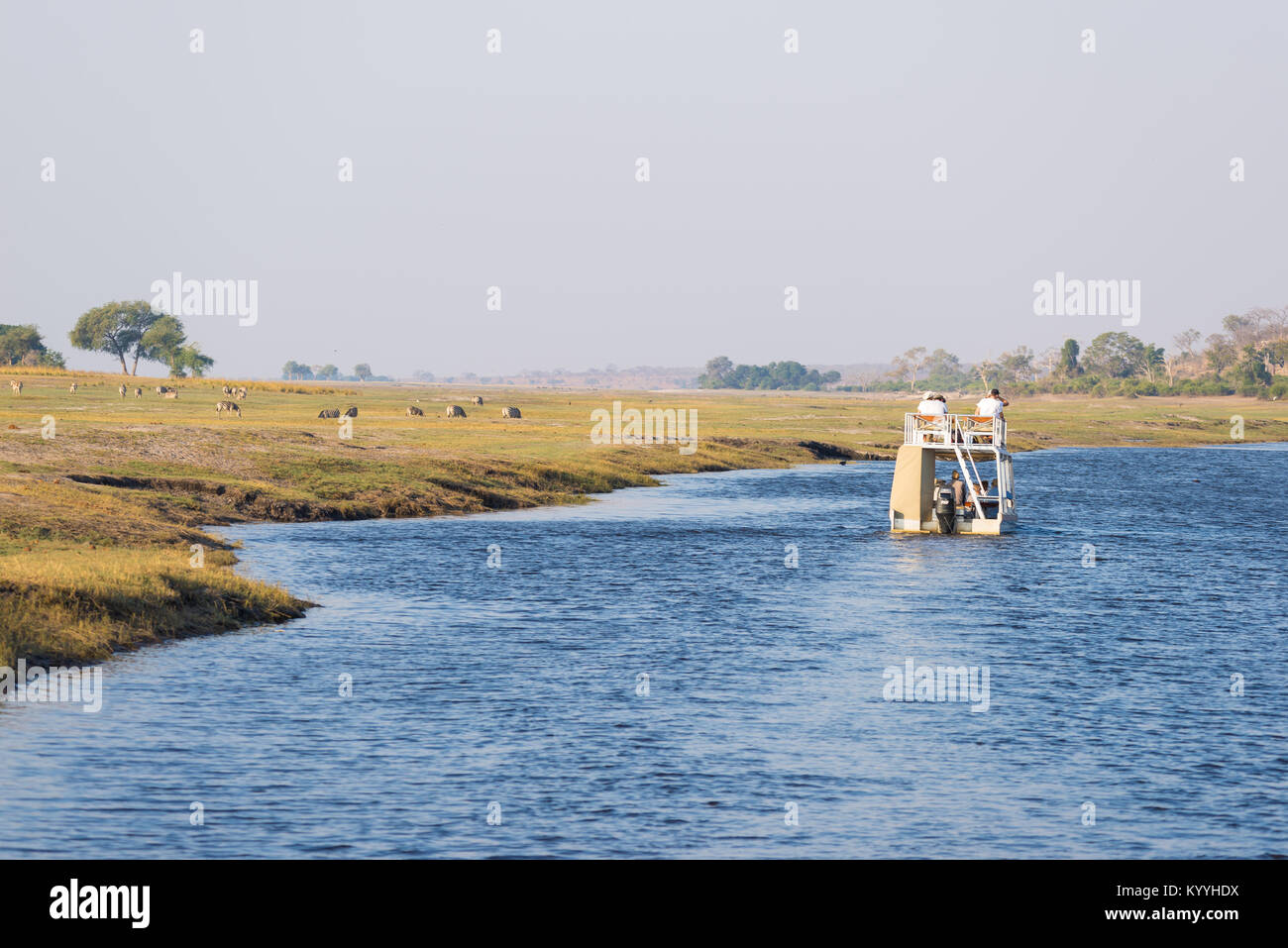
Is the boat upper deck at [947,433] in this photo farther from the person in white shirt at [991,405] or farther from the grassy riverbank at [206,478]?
the grassy riverbank at [206,478]

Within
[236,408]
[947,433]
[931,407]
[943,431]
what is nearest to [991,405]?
[931,407]

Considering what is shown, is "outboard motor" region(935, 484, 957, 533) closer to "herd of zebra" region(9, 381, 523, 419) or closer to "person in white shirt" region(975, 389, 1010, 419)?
"person in white shirt" region(975, 389, 1010, 419)

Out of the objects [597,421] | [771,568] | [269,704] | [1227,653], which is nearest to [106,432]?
[771,568]

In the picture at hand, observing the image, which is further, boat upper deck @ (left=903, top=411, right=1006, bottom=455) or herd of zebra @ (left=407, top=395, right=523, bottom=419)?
→ herd of zebra @ (left=407, top=395, right=523, bottom=419)

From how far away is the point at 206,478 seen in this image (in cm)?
6738

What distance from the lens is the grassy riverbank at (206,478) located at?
1324 inches

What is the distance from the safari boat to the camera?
2603 inches

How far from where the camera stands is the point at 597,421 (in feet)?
506

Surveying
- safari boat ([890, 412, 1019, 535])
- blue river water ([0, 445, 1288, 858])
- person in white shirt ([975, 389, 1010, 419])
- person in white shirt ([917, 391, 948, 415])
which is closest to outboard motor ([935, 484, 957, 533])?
safari boat ([890, 412, 1019, 535])

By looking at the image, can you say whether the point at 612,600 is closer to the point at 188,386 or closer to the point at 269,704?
the point at 269,704

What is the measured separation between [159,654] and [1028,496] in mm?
71412

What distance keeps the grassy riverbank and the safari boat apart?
21.1m

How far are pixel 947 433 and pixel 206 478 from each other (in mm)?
36031

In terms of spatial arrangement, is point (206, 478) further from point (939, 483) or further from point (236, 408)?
point (236, 408)
